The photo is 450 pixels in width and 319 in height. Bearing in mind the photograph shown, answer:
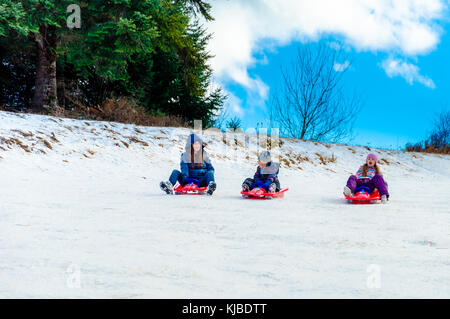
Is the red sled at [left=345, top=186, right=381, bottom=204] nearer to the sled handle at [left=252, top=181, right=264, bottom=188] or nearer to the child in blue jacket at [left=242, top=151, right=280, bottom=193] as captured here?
the child in blue jacket at [left=242, top=151, right=280, bottom=193]

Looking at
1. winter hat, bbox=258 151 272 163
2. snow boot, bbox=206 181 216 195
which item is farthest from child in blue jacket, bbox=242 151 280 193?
snow boot, bbox=206 181 216 195

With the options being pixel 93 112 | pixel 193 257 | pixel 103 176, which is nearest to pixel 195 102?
pixel 93 112

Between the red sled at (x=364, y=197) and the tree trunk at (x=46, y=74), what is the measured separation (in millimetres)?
13261

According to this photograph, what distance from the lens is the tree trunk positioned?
51.8 ft

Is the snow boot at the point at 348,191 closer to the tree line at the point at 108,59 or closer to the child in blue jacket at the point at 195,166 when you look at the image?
the child in blue jacket at the point at 195,166

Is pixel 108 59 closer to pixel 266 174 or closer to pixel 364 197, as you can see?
pixel 266 174

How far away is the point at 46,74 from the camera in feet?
52.3

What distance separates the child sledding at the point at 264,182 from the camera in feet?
21.1

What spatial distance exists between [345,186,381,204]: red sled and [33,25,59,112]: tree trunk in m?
13.3

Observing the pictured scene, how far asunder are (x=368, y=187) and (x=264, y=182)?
1.73 m

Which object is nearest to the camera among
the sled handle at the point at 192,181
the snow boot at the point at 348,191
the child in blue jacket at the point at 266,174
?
the snow boot at the point at 348,191

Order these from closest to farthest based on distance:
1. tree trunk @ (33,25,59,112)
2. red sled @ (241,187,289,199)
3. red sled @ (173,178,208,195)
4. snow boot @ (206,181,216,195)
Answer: red sled @ (241,187,289,199) → snow boot @ (206,181,216,195) → red sled @ (173,178,208,195) → tree trunk @ (33,25,59,112)

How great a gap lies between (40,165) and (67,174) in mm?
714

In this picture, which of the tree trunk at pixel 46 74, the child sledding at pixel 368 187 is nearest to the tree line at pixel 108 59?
the tree trunk at pixel 46 74
